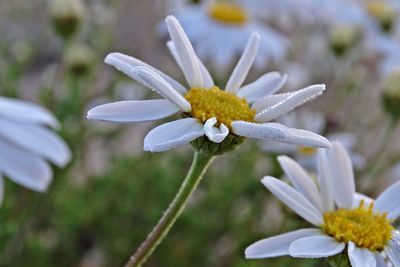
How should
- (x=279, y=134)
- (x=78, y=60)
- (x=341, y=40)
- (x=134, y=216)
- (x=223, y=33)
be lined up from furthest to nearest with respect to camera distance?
(x=223, y=33) < (x=341, y=40) < (x=134, y=216) < (x=78, y=60) < (x=279, y=134)

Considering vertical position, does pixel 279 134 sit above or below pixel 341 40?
below

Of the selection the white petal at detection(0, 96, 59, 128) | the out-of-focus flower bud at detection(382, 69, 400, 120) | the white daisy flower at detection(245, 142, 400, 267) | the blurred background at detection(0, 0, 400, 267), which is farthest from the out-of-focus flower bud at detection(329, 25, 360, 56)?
the white daisy flower at detection(245, 142, 400, 267)

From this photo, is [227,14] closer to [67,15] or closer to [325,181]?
[67,15]

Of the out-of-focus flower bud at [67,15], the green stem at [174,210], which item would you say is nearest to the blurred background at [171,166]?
the out-of-focus flower bud at [67,15]

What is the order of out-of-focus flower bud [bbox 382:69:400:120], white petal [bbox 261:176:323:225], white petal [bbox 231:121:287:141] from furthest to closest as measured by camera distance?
out-of-focus flower bud [bbox 382:69:400:120], white petal [bbox 261:176:323:225], white petal [bbox 231:121:287:141]

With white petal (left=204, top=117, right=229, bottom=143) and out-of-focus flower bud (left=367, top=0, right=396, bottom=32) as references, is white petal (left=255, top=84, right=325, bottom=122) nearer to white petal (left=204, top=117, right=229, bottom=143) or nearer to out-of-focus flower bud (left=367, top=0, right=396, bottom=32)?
white petal (left=204, top=117, right=229, bottom=143)

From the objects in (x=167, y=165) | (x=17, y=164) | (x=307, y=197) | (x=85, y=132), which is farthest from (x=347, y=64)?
(x=307, y=197)

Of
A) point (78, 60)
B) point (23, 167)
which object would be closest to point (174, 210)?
point (23, 167)

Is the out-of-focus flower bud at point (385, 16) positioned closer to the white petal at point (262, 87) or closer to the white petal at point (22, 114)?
the white petal at point (22, 114)
